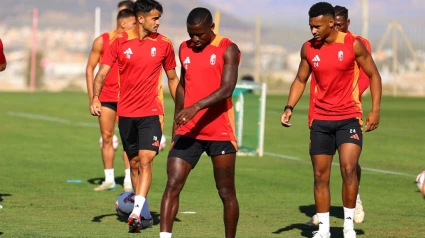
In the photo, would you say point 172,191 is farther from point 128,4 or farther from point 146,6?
point 128,4

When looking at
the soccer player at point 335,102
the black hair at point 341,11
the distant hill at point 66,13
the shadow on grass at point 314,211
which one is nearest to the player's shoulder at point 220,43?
the soccer player at point 335,102

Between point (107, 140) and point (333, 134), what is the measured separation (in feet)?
16.0

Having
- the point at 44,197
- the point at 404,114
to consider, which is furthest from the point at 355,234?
the point at 404,114

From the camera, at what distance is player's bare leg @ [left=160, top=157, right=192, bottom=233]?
1027 centimetres

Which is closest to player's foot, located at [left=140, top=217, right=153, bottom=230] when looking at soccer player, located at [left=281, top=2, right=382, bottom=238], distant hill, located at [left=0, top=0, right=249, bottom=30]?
soccer player, located at [left=281, top=2, right=382, bottom=238]

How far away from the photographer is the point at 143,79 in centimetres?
1245

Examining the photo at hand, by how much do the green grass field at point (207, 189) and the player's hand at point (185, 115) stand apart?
220 cm

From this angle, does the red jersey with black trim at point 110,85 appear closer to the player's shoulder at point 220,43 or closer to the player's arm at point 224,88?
the player's shoulder at point 220,43

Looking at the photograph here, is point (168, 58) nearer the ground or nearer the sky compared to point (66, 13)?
nearer the ground

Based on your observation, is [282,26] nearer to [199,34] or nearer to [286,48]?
[286,48]

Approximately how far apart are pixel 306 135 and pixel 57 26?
4677 inches

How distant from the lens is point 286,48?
9344 cm

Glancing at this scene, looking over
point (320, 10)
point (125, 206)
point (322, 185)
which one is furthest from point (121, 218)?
point (320, 10)

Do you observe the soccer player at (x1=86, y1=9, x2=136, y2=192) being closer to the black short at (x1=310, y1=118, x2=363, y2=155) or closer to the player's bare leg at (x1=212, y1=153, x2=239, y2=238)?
the black short at (x1=310, y1=118, x2=363, y2=155)
